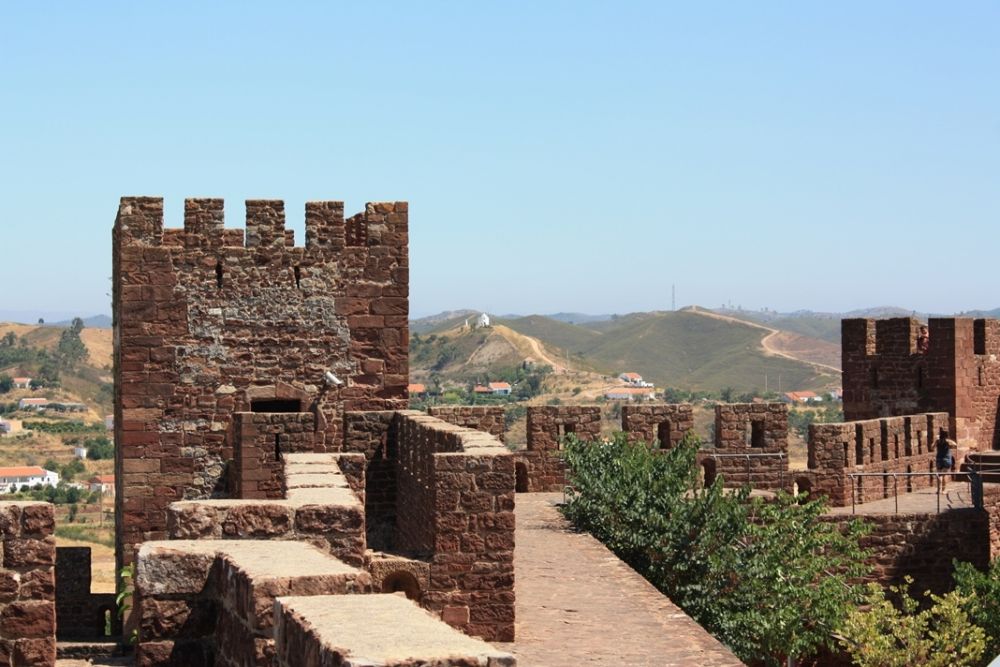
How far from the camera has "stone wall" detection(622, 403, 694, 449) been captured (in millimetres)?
22375

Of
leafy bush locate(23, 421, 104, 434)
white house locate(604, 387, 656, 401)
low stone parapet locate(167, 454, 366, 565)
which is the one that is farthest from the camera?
white house locate(604, 387, 656, 401)

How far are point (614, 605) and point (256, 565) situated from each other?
7.58 meters

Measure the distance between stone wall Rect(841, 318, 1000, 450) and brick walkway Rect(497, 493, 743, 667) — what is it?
12079 mm

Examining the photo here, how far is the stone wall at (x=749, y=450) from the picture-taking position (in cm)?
2284

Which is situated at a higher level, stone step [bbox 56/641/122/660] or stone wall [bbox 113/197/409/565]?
stone wall [bbox 113/197/409/565]

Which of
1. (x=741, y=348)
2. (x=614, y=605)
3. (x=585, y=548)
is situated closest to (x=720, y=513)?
(x=585, y=548)

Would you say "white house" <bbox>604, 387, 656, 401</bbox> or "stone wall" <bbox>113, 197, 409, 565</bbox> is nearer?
"stone wall" <bbox>113, 197, 409, 565</bbox>

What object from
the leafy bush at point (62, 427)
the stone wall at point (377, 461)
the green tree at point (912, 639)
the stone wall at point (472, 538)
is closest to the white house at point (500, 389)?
the leafy bush at point (62, 427)

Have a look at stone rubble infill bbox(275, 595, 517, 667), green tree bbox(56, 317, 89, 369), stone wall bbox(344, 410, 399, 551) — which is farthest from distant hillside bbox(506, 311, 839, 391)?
stone rubble infill bbox(275, 595, 517, 667)

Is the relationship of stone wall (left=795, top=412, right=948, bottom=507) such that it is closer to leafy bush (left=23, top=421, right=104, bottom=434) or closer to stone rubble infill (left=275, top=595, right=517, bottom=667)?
stone rubble infill (left=275, top=595, right=517, bottom=667)

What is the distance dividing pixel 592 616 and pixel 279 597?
761 cm

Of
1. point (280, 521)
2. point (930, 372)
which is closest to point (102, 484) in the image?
point (930, 372)

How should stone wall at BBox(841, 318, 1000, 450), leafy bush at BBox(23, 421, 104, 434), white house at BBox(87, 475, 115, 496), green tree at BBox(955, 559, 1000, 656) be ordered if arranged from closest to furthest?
green tree at BBox(955, 559, 1000, 656)
stone wall at BBox(841, 318, 1000, 450)
white house at BBox(87, 475, 115, 496)
leafy bush at BBox(23, 421, 104, 434)

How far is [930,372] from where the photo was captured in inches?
1078
